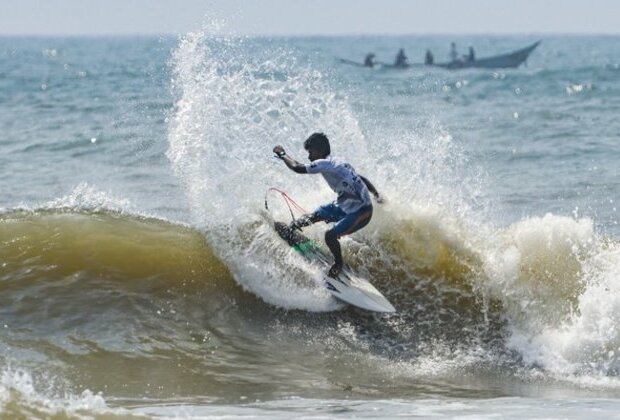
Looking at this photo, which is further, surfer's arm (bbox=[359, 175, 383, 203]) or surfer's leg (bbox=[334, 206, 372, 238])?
surfer's arm (bbox=[359, 175, 383, 203])

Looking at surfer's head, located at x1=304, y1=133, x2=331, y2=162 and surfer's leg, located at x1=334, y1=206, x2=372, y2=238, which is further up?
surfer's head, located at x1=304, y1=133, x2=331, y2=162

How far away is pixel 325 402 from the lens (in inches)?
313

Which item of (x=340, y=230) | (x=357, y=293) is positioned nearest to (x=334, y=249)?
(x=340, y=230)

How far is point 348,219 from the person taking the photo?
32.8 feet

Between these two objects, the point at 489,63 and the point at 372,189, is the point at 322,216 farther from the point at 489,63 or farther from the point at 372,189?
the point at 489,63

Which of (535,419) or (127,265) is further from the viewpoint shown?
(127,265)

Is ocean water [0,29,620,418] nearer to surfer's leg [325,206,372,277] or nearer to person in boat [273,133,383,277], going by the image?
surfer's leg [325,206,372,277]

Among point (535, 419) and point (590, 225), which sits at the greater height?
point (590, 225)

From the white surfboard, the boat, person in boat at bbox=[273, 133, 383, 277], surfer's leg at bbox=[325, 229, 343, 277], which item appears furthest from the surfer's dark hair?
the boat

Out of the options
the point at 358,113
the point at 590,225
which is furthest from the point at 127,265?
the point at 358,113

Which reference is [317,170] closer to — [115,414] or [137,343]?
[137,343]

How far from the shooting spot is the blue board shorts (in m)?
9.97

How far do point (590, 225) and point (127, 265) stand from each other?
505 cm

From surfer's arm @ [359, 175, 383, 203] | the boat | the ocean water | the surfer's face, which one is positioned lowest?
the ocean water
